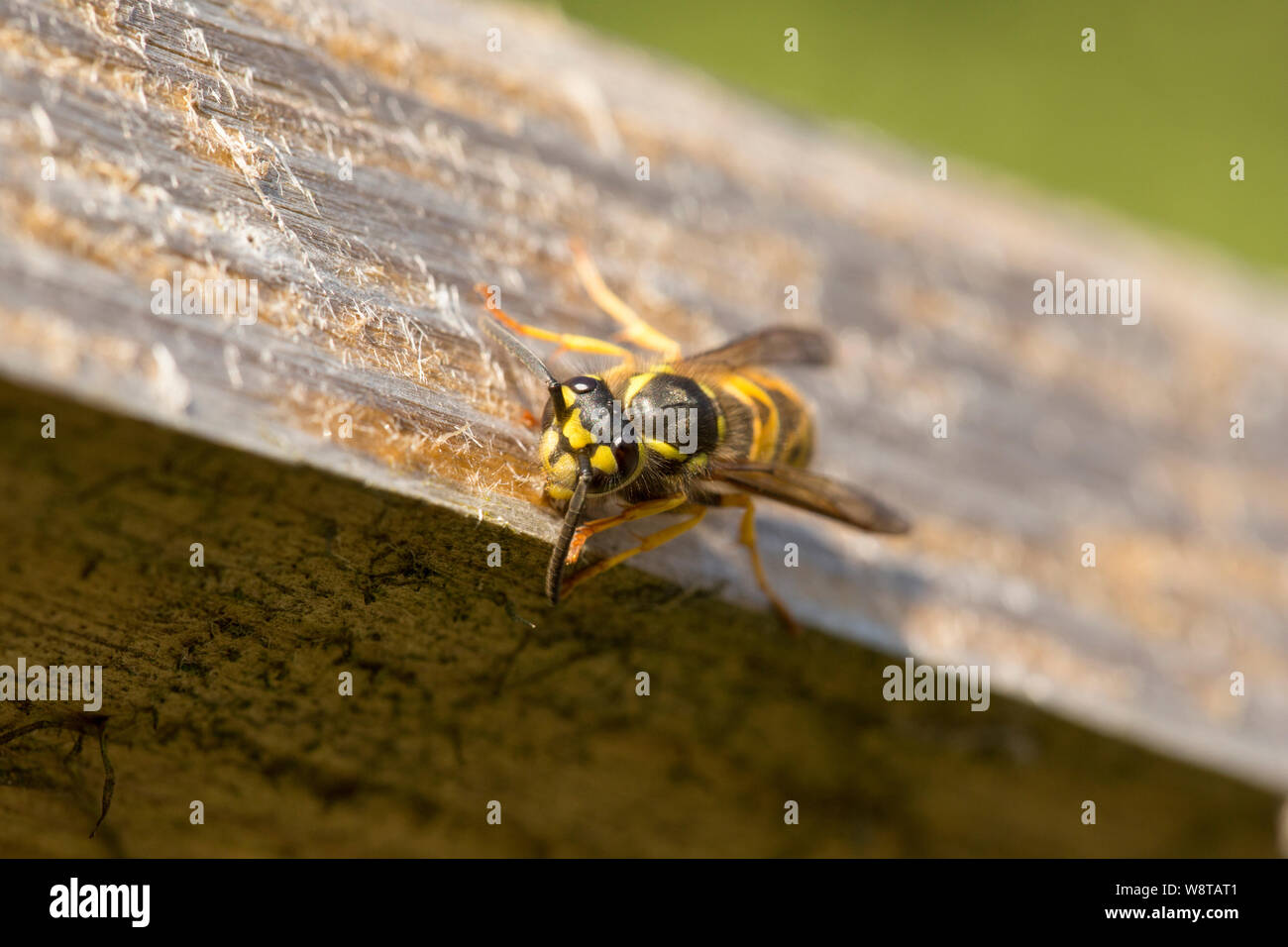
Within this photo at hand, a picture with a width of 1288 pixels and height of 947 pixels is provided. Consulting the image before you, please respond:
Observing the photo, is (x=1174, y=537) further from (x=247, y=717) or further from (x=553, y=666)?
(x=247, y=717)

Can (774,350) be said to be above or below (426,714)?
above

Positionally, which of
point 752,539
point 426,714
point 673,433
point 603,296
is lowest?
point 426,714

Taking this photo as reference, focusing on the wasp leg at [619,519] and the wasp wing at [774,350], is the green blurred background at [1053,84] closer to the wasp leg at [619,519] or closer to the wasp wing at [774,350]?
the wasp wing at [774,350]

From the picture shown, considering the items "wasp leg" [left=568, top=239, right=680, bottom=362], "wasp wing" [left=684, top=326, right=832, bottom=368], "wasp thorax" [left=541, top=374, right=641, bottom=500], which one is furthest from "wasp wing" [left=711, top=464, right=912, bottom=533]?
"wasp leg" [left=568, top=239, right=680, bottom=362]

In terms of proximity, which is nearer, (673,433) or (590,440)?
(590,440)

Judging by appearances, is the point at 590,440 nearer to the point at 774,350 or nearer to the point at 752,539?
the point at 752,539

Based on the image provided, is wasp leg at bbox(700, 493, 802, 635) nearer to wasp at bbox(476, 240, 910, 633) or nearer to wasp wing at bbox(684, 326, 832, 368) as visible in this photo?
Answer: wasp at bbox(476, 240, 910, 633)

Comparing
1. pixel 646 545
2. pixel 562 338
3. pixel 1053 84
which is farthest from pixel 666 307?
pixel 1053 84
